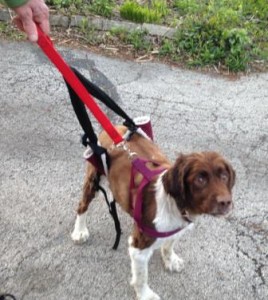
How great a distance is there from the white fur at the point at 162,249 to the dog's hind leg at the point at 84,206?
52 cm

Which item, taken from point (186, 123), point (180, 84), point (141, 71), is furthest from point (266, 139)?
point (141, 71)

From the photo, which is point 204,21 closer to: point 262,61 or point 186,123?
point 262,61

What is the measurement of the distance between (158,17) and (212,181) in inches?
171

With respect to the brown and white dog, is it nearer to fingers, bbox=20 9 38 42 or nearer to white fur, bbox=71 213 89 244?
white fur, bbox=71 213 89 244

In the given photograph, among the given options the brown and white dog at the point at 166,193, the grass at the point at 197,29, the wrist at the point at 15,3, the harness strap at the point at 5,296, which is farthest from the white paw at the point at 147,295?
the grass at the point at 197,29

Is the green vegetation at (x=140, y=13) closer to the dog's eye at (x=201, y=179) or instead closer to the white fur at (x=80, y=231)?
the white fur at (x=80, y=231)

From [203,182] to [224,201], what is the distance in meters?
0.16

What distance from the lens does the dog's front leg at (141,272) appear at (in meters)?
3.43

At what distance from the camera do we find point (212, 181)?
115 inches

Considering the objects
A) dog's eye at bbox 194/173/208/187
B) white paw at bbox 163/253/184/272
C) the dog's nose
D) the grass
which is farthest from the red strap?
the grass

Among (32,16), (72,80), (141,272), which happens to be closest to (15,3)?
(32,16)

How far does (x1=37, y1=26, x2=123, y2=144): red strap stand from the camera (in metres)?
2.91

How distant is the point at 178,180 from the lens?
2969mm

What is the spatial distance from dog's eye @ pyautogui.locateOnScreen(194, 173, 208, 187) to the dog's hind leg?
101 centimetres
